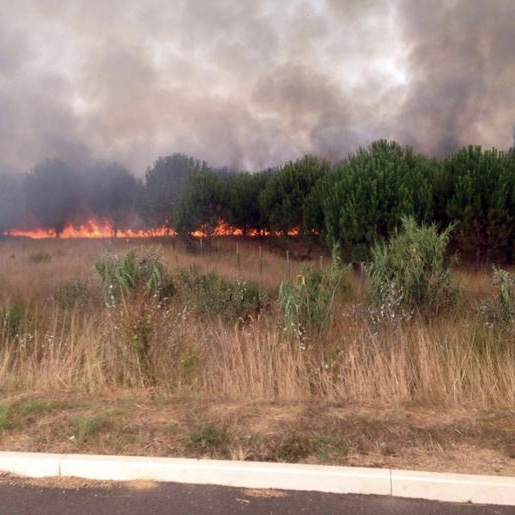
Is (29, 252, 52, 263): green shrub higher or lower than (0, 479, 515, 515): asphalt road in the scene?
higher

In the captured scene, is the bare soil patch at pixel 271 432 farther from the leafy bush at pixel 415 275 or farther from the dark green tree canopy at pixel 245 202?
the dark green tree canopy at pixel 245 202

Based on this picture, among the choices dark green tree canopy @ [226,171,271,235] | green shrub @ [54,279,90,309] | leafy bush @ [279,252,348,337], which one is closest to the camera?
leafy bush @ [279,252,348,337]

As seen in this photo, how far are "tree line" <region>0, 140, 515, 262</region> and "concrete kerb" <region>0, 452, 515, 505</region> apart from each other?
26.8 ft

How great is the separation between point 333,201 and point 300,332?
537 inches

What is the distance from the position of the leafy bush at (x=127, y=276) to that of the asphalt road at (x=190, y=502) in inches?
146

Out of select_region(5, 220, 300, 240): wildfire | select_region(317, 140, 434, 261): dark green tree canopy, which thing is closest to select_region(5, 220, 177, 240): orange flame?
select_region(5, 220, 300, 240): wildfire

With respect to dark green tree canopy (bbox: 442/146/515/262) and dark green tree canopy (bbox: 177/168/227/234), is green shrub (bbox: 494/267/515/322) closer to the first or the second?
dark green tree canopy (bbox: 442/146/515/262)

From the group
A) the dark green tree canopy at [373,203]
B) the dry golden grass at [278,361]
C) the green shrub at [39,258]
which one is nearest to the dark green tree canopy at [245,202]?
the green shrub at [39,258]

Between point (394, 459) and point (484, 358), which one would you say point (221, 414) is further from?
point (484, 358)

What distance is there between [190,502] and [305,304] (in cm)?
333

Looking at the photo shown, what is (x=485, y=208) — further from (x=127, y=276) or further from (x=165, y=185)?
(x=165, y=185)

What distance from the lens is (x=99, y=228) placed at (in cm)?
4228

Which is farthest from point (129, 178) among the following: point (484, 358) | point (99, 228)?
point (484, 358)

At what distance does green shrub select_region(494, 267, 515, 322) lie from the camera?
22.2ft
